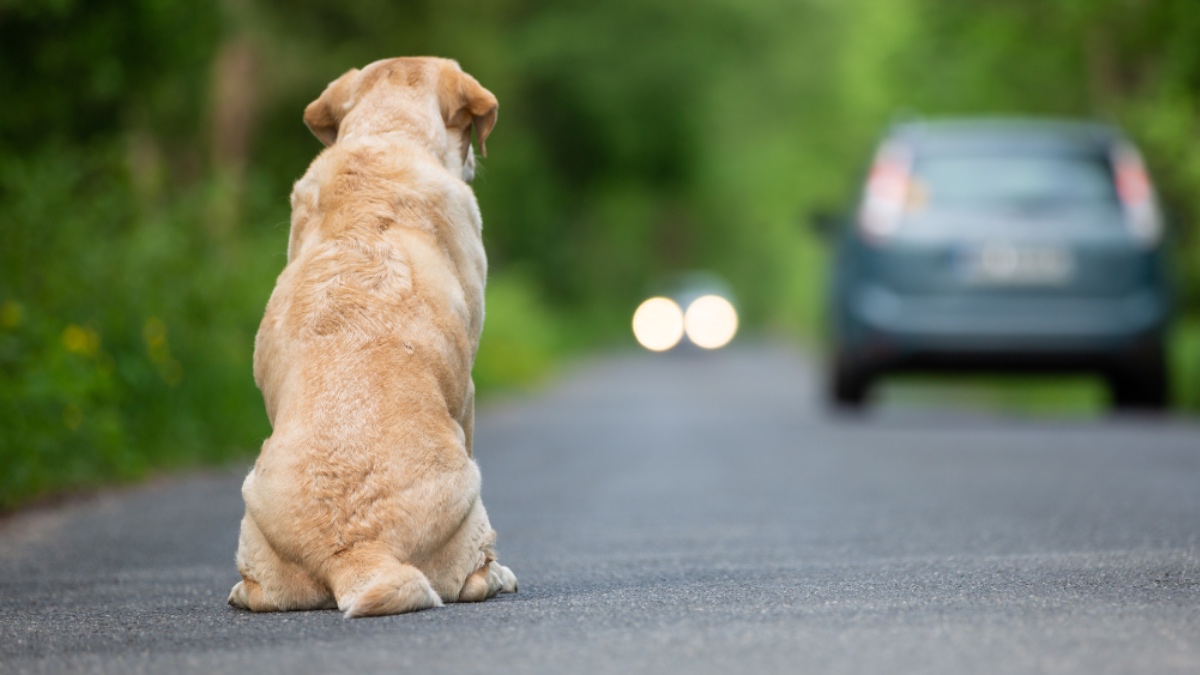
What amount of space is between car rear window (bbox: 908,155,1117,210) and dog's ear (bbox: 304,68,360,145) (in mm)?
7692

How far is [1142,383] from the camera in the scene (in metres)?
12.9

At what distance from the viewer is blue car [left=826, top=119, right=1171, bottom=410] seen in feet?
40.6

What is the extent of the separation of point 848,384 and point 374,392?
9401 mm

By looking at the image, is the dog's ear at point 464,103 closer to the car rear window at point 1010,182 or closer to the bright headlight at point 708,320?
the car rear window at point 1010,182

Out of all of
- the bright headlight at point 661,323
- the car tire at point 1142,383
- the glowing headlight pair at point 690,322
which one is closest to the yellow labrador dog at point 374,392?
the car tire at point 1142,383

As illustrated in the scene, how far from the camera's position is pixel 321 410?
4531 millimetres

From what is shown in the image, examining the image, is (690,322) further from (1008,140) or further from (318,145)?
(1008,140)

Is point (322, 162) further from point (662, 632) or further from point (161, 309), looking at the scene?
point (161, 309)

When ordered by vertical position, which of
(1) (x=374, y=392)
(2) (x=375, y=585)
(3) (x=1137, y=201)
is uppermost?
(3) (x=1137, y=201)

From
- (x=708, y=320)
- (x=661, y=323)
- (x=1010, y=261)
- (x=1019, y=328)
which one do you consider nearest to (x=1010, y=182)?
(x=1010, y=261)

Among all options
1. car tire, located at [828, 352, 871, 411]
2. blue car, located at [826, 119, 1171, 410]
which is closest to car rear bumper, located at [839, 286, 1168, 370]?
blue car, located at [826, 119, 1171, 410]

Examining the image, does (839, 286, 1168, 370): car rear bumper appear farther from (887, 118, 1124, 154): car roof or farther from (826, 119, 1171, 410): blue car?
(887, 118, 1124, 154): car roof

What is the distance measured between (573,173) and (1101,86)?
54.4 ft

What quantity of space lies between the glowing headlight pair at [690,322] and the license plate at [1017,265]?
Result: 1219 inches
